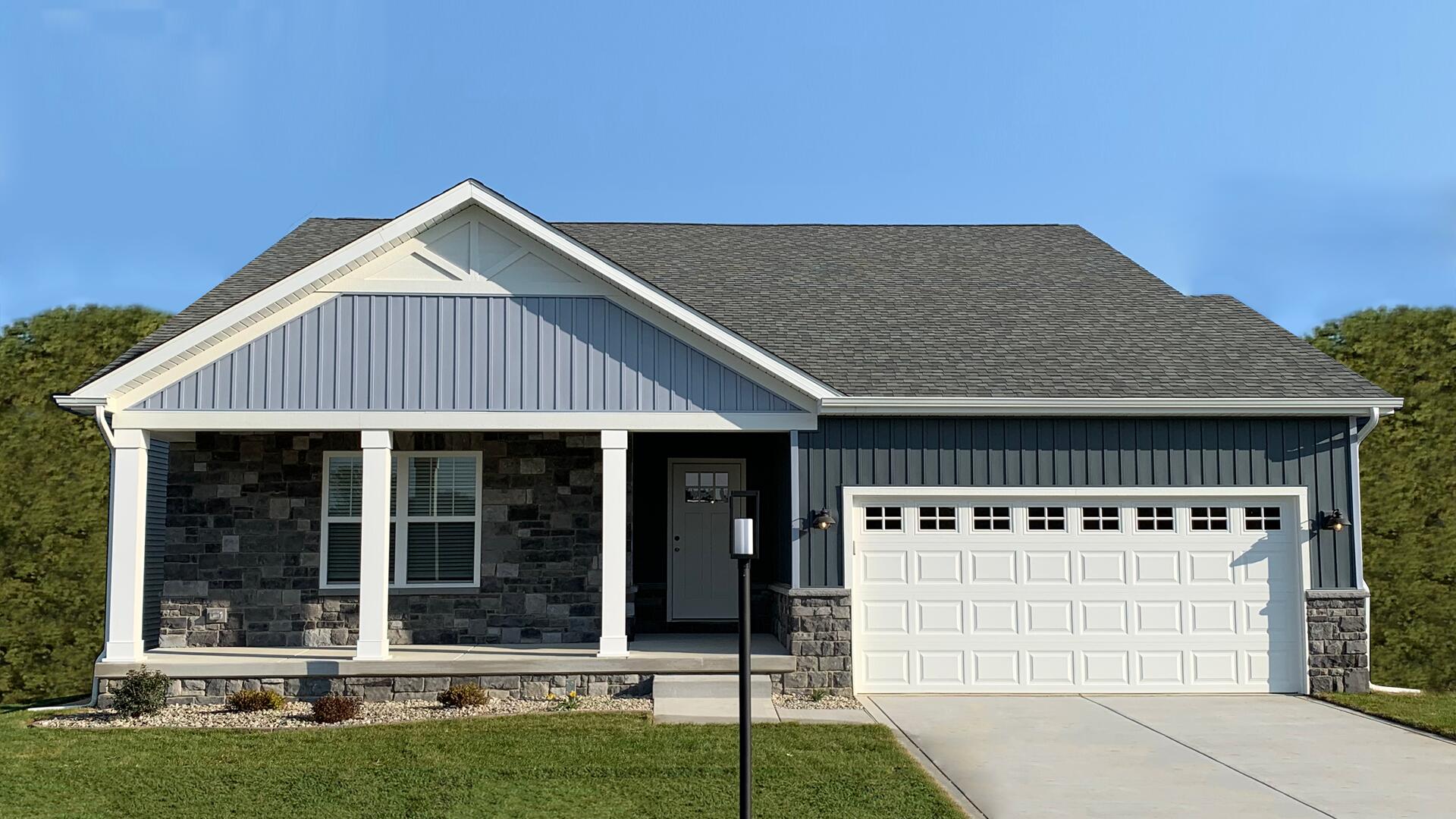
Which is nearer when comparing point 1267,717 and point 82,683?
point 1267,717

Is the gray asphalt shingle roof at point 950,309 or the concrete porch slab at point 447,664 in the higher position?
the gray asphalt shingle roof at point 950,309

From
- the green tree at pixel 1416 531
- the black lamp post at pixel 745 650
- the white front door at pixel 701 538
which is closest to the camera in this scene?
the black lamp post at pixel 745 650

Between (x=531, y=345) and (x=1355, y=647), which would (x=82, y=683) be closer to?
(x=531, y=345)

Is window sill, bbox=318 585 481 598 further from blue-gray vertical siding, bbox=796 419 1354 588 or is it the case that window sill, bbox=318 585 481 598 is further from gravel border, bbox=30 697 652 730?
blue-gray vertical siding, bbox=796 419 1354 588

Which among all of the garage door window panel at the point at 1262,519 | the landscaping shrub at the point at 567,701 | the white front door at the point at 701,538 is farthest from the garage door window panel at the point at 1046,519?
the landscaping shrub at the point at 567,701

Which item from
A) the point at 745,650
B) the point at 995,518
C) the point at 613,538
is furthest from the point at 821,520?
the point at 745,650

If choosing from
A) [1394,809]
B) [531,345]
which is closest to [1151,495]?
[1394,809]

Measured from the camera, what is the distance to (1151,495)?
12.8 meters

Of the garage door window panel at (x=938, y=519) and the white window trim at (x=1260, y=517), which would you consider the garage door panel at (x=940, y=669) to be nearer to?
the garage door window panel at (x=938, y=519)

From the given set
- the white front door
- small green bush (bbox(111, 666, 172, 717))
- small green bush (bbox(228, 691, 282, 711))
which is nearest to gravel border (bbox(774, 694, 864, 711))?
the white front door

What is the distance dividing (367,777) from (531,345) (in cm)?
519

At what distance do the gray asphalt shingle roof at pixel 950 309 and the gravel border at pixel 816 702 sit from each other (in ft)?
10.7

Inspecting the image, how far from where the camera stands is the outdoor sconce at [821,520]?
1245 centimetres

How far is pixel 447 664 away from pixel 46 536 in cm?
1077
